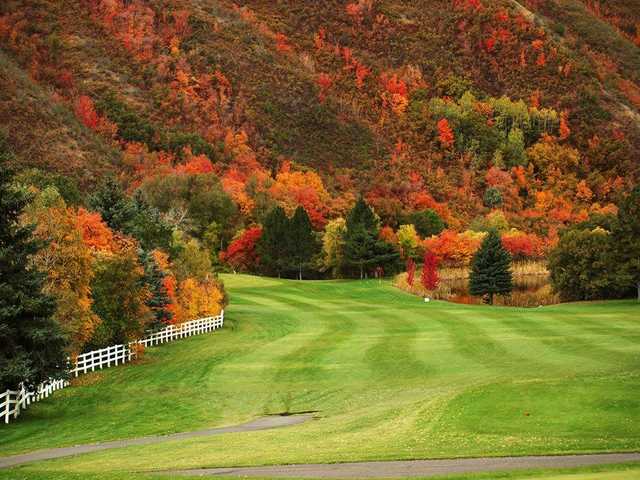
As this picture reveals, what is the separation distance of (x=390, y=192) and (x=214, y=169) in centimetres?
3631

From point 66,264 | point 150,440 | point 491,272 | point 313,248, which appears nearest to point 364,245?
point 313,248

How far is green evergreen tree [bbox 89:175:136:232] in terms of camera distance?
176 ft

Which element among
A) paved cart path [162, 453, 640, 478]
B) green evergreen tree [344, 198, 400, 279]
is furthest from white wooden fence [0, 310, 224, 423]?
green evergreen tree [344, 198, 400, 279]

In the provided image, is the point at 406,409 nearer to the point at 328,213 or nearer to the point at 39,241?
the point at 39,241

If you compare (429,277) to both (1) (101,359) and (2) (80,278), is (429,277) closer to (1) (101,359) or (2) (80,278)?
(1) (101,359)

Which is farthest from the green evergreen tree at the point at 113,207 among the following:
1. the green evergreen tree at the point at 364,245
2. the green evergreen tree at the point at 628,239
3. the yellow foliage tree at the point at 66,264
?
the green evergreen tree at the point at 364,245

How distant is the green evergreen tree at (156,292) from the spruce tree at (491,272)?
141 ft

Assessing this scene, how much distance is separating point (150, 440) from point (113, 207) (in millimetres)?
30543

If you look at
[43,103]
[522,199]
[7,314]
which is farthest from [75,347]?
[522,199]

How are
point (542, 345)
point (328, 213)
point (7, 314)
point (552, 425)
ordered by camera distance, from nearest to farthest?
point (552, 425) < point (7, 314) < point (542, 345) < point (328, 213)

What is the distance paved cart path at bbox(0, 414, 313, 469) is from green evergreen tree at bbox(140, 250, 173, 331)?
21453 millimetres

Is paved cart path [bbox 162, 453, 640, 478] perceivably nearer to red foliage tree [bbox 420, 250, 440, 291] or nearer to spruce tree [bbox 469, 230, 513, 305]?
spruce tree [bbox 469, 230, 513, 305]

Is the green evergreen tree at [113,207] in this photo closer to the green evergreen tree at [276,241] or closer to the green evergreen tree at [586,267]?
the green evergreen tree at [586,267]

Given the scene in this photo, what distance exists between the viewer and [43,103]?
16525 centimetres
